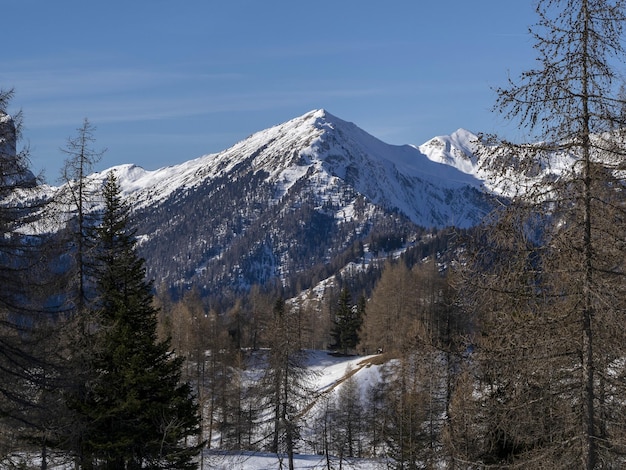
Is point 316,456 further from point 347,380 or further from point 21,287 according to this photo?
point 21,287

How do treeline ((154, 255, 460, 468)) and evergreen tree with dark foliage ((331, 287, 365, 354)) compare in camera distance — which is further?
evergreen tree with dark foliage ((331, 287, 365, 354))

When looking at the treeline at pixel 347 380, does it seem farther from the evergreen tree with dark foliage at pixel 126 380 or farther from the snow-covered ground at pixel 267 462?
the evergreen tree with dark foliage at pixel 126 380

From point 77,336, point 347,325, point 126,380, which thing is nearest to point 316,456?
point 126,380

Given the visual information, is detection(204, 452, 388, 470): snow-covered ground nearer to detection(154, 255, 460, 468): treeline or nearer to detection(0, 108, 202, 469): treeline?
detection(154, 255, 460, 468): treeline

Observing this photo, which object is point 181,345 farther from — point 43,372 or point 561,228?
point 561,228

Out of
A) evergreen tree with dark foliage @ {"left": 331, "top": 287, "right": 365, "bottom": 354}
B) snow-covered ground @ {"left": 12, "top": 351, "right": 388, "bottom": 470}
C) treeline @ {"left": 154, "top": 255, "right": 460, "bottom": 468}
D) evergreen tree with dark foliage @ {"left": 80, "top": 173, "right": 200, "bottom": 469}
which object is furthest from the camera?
evergreen tree with dark foliage @ {"left": 331, "top": 287, "right": 365, "bottom": 354}

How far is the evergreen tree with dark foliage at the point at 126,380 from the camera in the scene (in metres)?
21.4

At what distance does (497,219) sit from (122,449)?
17.2 metres

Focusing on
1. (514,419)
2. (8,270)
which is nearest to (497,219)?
(514,419)

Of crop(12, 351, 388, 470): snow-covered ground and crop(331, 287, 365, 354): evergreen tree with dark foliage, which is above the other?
crop(331, 287, 365, 354): evergreen tree with dark foliage

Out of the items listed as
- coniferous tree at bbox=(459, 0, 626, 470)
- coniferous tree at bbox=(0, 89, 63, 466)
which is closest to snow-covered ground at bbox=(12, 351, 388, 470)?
coniferous tree at bbox=(0, 89, 63, 466)

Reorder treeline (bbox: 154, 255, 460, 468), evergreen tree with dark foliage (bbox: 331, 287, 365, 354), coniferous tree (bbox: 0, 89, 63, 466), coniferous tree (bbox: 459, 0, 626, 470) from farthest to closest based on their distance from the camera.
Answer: evergreen tree with dark foliage (bbox: 331, 287, 365, 354), treeline (bbox: 154, 255, 460, 468), coniferous tree (bbox: 0, 89, 63, 466), coniferous tree (bbox: 459, 0, 626, 470)

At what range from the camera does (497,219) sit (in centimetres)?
1006

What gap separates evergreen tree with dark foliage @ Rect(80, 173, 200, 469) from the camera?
21.4 metres
